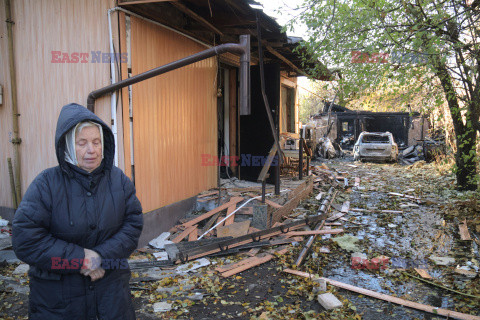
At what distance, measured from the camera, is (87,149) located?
216 cm

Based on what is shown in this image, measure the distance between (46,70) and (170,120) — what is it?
2.35 m

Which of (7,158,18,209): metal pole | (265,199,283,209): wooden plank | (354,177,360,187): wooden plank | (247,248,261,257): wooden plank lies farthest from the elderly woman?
(354,177,360,187): wooden plank

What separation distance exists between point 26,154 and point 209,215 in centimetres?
373

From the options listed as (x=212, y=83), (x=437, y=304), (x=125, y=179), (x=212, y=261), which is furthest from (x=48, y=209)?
(x=212, y=83)

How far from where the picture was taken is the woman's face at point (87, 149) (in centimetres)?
216

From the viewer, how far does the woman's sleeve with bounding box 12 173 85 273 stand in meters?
1.95

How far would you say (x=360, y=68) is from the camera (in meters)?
8.07

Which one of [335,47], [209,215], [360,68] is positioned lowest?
[209,215]

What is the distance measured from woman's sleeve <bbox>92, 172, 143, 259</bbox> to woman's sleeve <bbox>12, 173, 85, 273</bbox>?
0.51 ft

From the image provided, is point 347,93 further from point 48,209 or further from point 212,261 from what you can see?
point 48,209

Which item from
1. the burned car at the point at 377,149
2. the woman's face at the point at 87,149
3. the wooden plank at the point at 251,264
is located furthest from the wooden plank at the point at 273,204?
the burned car at the point at 377,149

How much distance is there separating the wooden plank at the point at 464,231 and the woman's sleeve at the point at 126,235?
21.7 ft

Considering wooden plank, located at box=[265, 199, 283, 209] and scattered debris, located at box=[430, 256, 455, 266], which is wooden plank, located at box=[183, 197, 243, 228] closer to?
wooden plank, located at box=[265, 199, 283, 209]

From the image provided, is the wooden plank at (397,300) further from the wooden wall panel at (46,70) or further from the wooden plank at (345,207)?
the wooden wall panel at (46,70)
